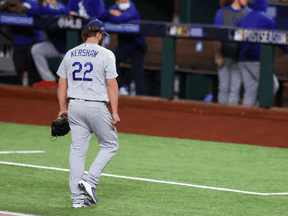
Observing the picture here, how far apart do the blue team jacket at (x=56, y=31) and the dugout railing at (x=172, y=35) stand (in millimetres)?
100

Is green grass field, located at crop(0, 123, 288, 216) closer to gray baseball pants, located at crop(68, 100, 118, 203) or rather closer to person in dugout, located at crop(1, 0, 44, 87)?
gray baseball pants, located at crop(68, 100, 118, 203)

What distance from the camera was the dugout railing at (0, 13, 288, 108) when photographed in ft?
28.1

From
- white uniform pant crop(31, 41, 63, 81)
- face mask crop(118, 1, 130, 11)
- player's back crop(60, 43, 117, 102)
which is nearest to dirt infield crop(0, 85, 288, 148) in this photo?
white uniform pant crop(31, 41, 63, 81)

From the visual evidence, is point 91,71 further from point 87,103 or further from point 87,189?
point 87,189

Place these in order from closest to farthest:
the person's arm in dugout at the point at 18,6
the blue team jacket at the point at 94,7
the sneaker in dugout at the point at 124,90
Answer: the sneaker in dugout at the point at 124,90 < the blue team jacket at the point at 94,7 < the person's arm in dugout at the point at 18,6

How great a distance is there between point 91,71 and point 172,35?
423 cm

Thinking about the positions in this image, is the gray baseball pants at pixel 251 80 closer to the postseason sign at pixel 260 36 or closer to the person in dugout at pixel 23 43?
the postseason sign at pixel 260 36

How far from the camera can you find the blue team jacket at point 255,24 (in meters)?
8.63

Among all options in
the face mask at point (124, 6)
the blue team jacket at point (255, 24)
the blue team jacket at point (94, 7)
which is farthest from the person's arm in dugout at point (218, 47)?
the blue team jacket at point (94, 7)

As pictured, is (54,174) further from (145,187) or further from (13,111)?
(13,111)

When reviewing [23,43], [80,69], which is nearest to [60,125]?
[80,69]

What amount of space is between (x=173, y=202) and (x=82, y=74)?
4.95 ft

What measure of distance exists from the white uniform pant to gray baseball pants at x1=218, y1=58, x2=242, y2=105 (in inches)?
110

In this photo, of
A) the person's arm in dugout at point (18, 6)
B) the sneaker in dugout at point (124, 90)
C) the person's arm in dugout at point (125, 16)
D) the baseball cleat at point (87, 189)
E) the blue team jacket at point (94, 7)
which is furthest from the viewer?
the person's arm in dugout at point (18, 6)
